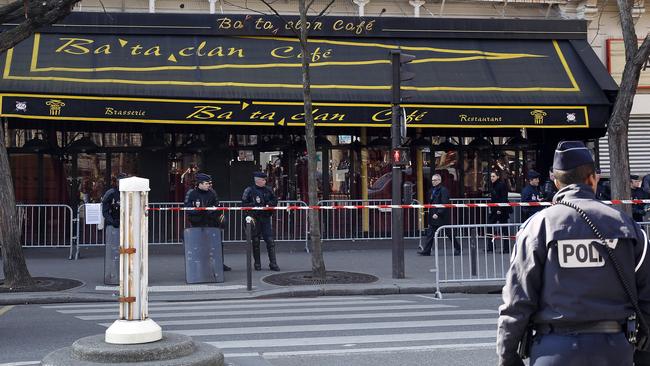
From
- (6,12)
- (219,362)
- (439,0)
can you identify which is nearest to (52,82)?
(6,12)

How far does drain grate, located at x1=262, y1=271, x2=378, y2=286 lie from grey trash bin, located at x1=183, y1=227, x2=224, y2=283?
96 cm

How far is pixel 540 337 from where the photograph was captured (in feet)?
11.5

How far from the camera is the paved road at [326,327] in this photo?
7.34 m

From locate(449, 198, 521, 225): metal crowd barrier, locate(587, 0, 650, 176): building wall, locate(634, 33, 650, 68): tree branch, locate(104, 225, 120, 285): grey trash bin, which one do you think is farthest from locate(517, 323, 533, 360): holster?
locate(587, 0, 650, 176): building wall

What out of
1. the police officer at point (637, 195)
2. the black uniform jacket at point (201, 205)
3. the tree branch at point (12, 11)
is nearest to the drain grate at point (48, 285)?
the black uniform jacket at point (201, 205)

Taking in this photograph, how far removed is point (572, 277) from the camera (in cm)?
346

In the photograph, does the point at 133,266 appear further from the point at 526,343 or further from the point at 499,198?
the point at 499,198

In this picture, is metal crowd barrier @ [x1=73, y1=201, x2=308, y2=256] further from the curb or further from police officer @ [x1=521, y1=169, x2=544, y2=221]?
police officer @ [x1=521, y1=169, x2=544, y2=221]

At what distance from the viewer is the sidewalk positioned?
11.8 metres

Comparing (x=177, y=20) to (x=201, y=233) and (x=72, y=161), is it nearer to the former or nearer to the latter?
(x=72, y=161)

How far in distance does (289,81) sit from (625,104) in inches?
286

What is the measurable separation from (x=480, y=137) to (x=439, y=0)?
377cm

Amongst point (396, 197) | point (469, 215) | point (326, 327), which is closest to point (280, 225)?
point (469, 215)

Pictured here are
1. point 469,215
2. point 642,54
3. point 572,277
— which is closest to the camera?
point 572,277
